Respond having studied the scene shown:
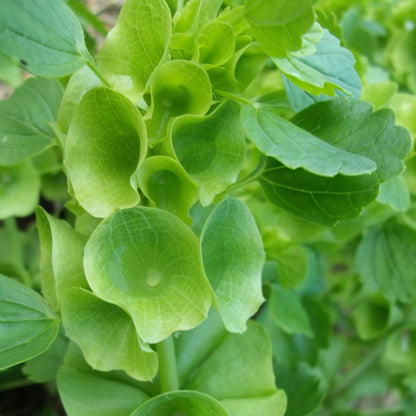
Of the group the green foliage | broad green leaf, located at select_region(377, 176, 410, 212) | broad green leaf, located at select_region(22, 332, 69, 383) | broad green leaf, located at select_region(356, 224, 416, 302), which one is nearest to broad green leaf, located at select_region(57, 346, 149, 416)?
the green foliage

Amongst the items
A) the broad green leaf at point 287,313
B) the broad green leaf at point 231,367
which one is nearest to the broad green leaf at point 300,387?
the broad green leaf at point 287,313

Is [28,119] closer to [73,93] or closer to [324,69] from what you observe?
[73,93]

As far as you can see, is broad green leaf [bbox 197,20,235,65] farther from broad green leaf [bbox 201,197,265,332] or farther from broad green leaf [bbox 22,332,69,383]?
broad green leaf [bbox 22,332,69,383]

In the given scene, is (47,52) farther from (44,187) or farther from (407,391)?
(407,391)

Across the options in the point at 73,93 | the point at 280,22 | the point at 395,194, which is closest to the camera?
the point at 280,22

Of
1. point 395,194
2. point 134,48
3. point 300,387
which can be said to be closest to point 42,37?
point 134,48

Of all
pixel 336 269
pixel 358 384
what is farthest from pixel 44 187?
pixel 336 269
